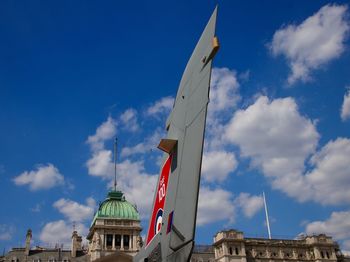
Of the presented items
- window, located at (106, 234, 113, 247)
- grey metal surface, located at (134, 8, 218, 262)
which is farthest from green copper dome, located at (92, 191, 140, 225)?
grey metal surface, located at (134, 8, 218, 262)

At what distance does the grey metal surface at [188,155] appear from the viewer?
7328 mm

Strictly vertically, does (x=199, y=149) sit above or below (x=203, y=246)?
below

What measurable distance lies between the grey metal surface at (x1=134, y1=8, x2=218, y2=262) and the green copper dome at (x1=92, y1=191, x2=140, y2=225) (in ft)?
248

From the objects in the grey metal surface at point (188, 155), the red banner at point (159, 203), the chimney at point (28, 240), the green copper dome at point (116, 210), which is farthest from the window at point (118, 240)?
the grey metal surface at point (188, 155)

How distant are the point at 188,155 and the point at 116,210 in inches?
3121

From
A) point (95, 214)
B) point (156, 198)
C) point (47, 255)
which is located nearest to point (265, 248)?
point (95, 214)

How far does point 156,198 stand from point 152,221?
63cm

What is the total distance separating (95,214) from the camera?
86750mm

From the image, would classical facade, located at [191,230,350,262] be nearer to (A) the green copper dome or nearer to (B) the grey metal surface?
(A) the green copper dome

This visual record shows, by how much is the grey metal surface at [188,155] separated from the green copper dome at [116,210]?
7567 cm

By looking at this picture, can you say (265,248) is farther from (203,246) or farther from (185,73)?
(185,73)

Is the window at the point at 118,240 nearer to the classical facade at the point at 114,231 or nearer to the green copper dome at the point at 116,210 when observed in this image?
the classical facade at the point at 114,231

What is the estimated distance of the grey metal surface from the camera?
24.0 feet

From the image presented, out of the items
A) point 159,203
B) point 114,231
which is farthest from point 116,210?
point 159,203
